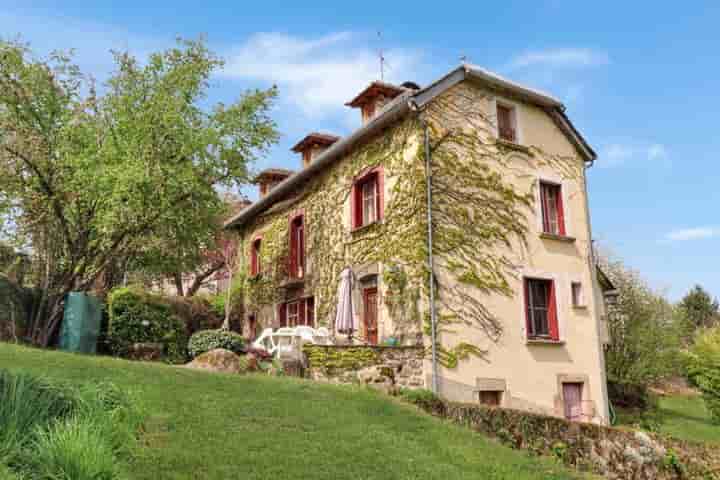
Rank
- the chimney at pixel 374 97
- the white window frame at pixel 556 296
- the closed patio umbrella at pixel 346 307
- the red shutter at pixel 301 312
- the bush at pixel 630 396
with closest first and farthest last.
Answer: the closed patio umbrella at pixel 346 307 → the white window frame at pixel 556 296 → the chimney at pixel 374 97 → the bush at pixel 630 396 → the red shutter at pixel 301 312

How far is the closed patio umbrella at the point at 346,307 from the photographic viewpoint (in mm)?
13336

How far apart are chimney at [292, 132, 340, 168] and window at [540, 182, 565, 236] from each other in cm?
700

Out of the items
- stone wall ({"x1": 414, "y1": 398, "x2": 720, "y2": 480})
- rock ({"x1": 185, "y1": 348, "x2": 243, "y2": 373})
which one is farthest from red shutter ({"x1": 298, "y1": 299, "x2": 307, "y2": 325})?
stone wall ({"x1": 414, "y1": 398, "x2": 720, "y2": 480})

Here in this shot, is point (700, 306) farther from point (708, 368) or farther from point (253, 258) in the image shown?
point (253, 258)

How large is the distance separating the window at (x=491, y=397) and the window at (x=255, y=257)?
10508mm

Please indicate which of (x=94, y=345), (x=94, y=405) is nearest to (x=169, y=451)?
(x=94, y=405)

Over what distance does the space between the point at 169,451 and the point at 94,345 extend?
9503 millimetres

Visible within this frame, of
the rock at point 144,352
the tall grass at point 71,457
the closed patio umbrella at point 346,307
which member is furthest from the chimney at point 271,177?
the tall grass at point 71,457

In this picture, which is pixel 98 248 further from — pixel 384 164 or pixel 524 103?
pixel 524 103

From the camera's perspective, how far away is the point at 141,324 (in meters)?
15.0

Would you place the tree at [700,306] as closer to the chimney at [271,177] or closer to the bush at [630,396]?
the bush at [630,396]

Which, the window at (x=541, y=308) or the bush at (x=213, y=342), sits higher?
the window at (x=541, y=308)

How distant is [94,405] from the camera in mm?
6117

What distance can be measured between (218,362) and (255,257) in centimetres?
986
